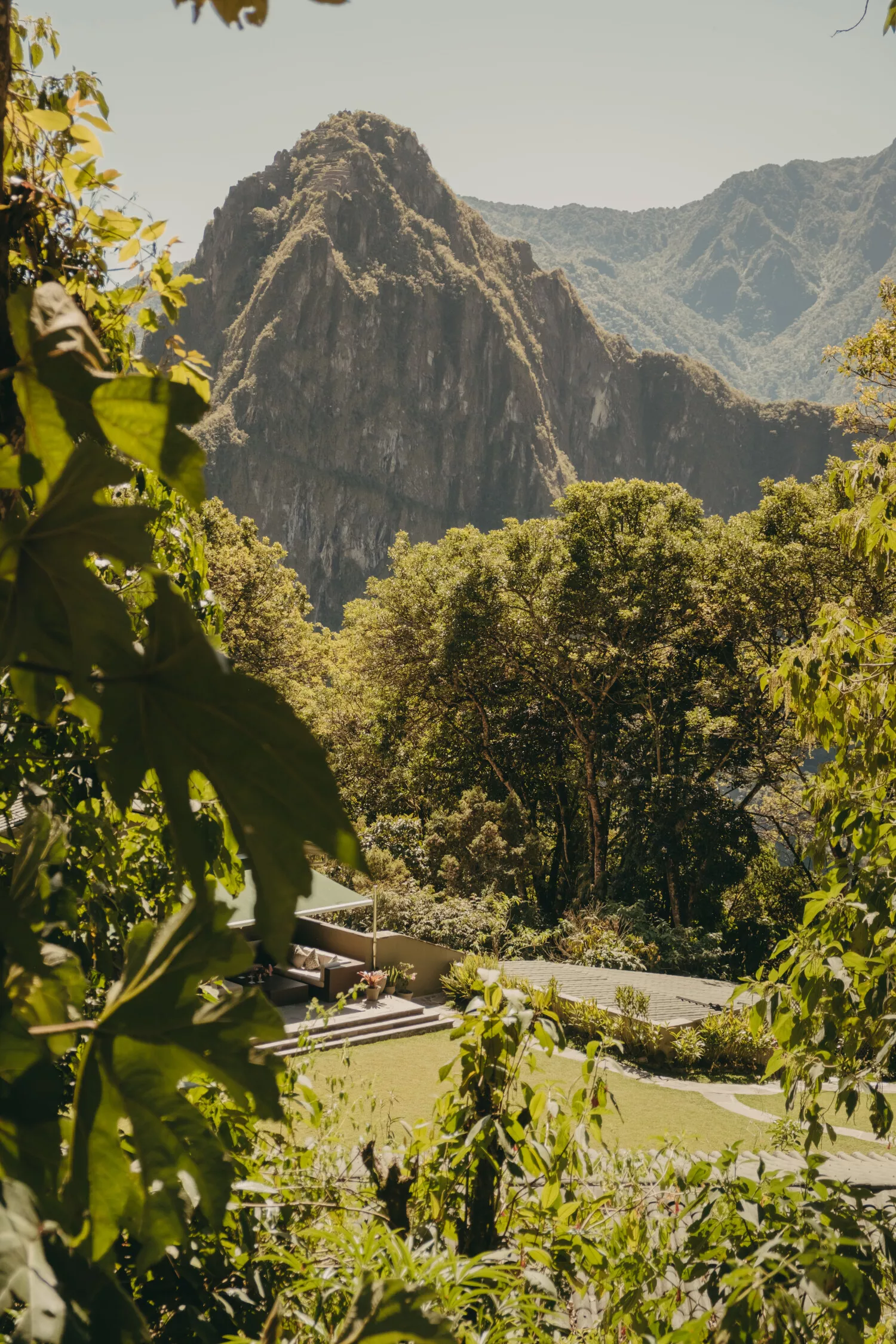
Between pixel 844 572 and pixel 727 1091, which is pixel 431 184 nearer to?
pixel 844 572

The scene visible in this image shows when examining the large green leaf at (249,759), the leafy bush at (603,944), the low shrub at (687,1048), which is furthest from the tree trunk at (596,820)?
the large green leaf at (249,759)

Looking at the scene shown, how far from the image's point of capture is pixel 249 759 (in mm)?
359

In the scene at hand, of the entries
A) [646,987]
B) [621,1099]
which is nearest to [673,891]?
[646,987]

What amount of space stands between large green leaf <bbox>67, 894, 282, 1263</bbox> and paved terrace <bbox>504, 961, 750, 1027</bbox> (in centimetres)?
1148

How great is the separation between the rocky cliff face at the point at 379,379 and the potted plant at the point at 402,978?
284 feet

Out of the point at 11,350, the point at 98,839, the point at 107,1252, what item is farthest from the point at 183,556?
the point at 107,1252

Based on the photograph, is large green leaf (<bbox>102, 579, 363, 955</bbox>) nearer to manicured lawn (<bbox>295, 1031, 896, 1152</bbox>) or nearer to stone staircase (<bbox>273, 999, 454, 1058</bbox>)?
manicured lawn (<bbox>295, 1031, 896, 1152</bbox>)

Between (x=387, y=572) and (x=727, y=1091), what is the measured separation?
9583cm

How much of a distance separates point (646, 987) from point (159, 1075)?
13.5m

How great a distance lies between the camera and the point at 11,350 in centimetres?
52

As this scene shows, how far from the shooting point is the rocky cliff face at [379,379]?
104 m

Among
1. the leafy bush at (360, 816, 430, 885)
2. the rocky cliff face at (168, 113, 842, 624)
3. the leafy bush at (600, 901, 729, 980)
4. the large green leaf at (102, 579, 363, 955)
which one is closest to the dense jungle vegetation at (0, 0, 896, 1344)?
the large green leaf at (102, 579, 363, 955)

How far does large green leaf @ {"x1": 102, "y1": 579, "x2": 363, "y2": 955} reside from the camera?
0.35m

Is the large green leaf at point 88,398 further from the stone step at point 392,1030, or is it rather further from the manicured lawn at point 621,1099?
the stone step at point 392,1030
